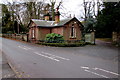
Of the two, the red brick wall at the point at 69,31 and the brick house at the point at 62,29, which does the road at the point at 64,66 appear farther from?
the brick house at the point at 62,29

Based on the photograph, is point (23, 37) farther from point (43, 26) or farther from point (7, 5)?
point (7, 5)

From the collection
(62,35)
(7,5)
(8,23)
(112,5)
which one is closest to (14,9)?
(7,5)

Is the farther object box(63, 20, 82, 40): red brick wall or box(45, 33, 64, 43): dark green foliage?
box(63, 20, 82, 40): red brick wall

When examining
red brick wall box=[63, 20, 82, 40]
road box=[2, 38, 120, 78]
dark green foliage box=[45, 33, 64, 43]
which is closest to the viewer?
road box=[2, 38, 120, 78]

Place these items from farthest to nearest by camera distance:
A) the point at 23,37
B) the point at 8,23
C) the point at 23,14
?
1. the point at 8,23
2. the point at 23,14
3. the point at 23,37

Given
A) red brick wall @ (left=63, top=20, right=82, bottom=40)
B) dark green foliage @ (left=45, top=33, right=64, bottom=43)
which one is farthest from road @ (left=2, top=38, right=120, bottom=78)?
red brick wall @ (left=63, top=20, right=82, bottom=40)

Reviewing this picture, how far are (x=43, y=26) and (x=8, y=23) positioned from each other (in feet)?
87.1

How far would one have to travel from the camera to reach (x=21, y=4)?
37.5 metres

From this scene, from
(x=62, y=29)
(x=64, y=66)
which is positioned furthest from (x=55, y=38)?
(x=64, y=66)

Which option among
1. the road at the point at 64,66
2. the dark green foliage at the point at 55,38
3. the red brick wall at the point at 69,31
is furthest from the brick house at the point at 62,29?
the road at the point at 64,66

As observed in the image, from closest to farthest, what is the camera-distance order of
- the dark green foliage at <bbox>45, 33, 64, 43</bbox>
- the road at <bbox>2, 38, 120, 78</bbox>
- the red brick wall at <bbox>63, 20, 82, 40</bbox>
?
1. the road at <bbox>2, 38, 120, 78</bbox>
2. the dark green foliage at <bbox>45, 33, 64, 43</bbox>
3. the red brick wall at <bbox>63, 20, 82, 40</bbox>

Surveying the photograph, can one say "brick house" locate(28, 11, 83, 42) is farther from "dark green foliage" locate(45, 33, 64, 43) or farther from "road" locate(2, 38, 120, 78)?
"road" locate(2, 38, 120, 78)

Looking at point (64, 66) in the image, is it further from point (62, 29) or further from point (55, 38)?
point (62, 29)

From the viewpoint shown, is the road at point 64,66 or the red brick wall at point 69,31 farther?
the red brick wall at point 69,31
